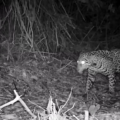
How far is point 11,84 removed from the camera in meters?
5.20

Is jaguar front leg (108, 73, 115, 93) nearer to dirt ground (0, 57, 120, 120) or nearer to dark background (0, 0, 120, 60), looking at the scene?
dirt ground (0, 57, 120, 120)

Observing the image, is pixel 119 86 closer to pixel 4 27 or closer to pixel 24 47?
pixel 24 47

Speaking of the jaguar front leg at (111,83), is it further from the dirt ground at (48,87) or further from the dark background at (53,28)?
the dark background at (53,28)

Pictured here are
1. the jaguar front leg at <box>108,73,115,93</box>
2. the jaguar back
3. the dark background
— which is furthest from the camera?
the dark background

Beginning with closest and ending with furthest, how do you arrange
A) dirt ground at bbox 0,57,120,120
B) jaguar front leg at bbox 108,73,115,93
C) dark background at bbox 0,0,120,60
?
1. dirt ground at bbox 0,57,120,120
2. jaguar front leg at bbox 108,73,115,93
3. dark background at bbox 0,0,120,60

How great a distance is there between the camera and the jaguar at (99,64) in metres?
5.33

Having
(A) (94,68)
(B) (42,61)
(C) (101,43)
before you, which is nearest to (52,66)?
(B) (42,61)

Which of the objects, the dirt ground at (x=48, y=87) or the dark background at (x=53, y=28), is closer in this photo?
the dirt ground at (x=48, y=87)

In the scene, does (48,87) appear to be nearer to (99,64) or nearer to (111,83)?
(99,64)

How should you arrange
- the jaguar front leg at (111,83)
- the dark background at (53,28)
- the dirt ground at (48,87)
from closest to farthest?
the dirt ground at (48,87) → the jaguar front leg at (111,83) → the dark background at (53,28)

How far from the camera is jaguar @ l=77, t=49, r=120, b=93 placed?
533 cm

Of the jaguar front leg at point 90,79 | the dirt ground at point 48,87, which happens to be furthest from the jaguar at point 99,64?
the dirt ground at point 48,87

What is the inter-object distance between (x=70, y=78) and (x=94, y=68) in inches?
26.8

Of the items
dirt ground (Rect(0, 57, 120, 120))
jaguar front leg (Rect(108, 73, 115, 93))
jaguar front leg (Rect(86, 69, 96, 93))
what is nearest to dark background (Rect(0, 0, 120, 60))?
dirt ground (Rect(0, 57, 120, 120))
